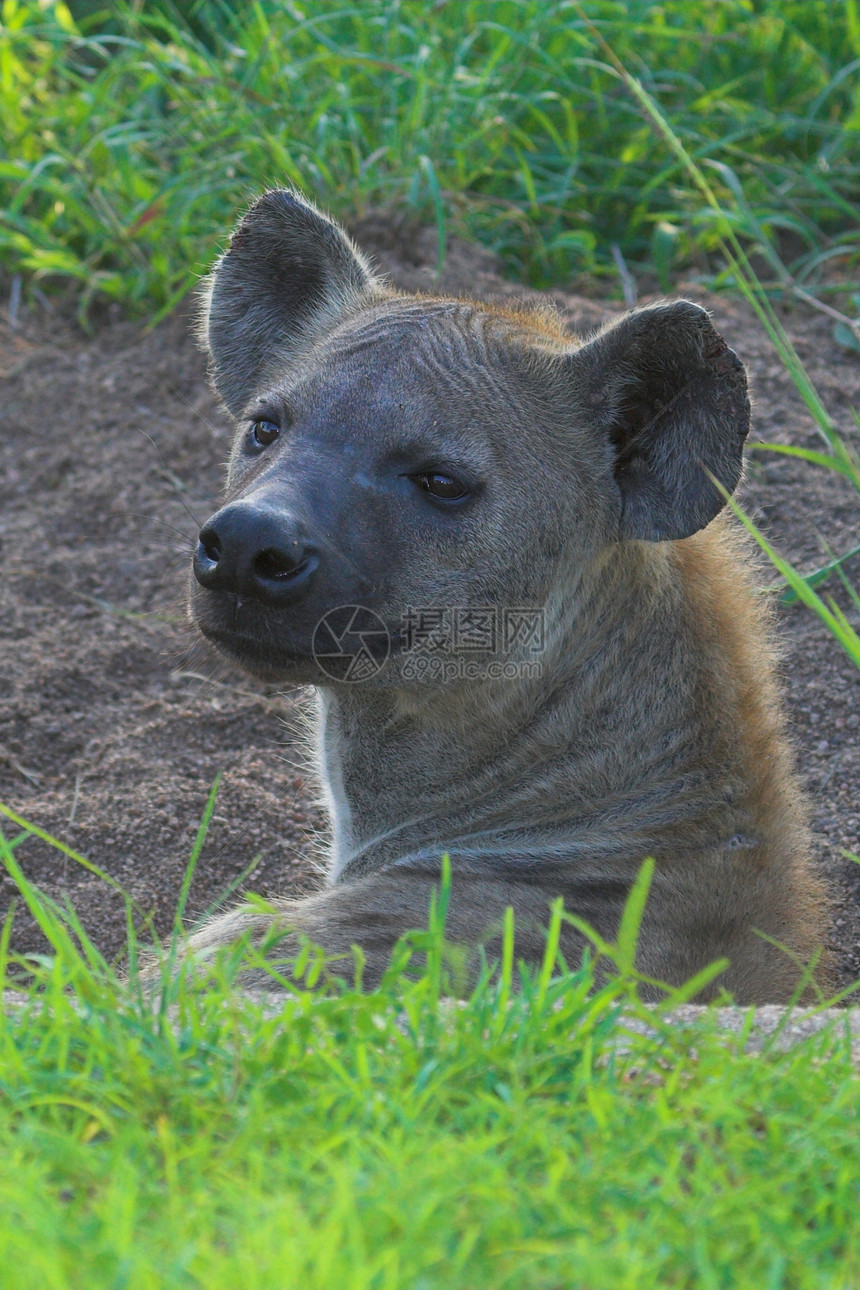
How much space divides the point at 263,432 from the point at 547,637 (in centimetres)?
79

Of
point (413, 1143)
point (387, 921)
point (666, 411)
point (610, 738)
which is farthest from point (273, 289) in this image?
point (413, 1143)

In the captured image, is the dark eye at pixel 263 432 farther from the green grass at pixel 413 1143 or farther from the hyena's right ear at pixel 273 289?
the green grass at pixel 413 1143

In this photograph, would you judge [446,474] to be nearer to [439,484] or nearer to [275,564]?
[439,484]

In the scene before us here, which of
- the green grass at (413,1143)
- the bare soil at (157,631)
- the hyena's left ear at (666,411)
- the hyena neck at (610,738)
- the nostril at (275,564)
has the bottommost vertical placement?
the bare soil at (157,631)

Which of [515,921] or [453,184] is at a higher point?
[453,184]

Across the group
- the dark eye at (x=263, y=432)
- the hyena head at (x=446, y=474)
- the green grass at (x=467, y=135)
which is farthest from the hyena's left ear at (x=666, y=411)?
the green grass at (x=467, y=135)

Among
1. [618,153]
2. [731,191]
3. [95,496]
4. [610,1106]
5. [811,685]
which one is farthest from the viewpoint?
[618,153]

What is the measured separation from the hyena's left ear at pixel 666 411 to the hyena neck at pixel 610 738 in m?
0.15

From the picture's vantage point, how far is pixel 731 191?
5.65m

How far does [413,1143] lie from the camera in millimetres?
1759

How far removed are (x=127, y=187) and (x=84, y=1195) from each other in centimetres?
490

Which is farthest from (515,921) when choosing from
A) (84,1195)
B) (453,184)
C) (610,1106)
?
(453,184)

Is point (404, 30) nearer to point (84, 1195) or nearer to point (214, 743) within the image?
point (214, 743)

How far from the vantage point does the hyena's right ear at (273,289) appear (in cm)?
367
